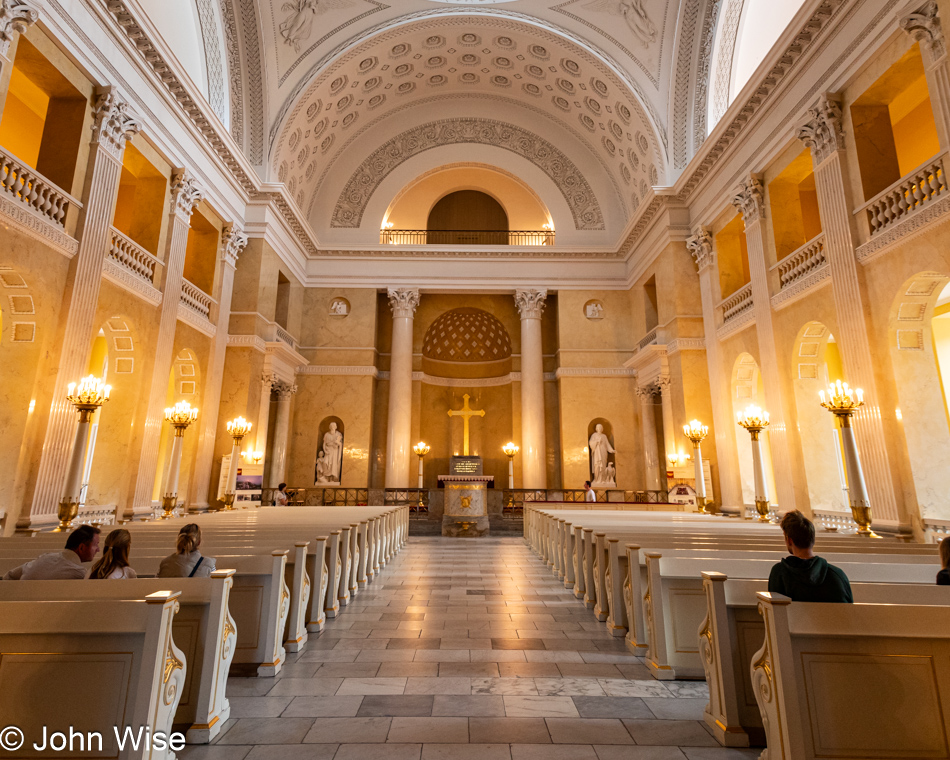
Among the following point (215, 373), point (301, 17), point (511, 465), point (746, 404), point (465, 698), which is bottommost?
point (465, 698)

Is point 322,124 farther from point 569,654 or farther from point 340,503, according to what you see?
point 569,654

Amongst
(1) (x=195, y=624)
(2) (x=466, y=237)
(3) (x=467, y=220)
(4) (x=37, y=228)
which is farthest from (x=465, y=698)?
(3) (x=467, y=220)

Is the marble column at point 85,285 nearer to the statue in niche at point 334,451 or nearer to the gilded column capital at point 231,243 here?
the gilded column capital at point 231,243

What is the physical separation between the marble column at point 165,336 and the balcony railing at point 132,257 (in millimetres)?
357

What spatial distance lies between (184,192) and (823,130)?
552 inches

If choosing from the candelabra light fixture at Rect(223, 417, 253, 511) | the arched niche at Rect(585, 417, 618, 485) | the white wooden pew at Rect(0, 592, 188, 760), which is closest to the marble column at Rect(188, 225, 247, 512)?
the candelabra light fixture at Rect(223, 417, 253, 511)

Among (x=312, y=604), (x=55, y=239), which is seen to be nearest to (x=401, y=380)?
(x=55, y=239)

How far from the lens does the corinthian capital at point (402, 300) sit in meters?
21.1

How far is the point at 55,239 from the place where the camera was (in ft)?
28.8

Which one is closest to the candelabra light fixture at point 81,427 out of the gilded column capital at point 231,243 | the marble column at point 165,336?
the marble column at point 165,336

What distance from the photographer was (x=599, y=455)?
19.7 m

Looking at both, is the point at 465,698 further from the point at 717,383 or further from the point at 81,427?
the point at 717,383

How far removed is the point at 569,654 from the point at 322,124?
19.6 meters

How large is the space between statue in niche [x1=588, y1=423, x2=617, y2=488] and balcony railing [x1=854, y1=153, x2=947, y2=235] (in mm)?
11751
